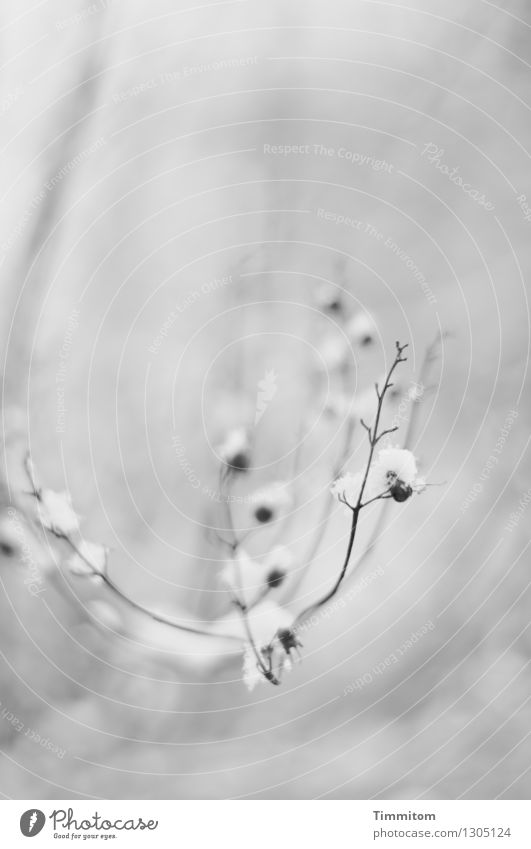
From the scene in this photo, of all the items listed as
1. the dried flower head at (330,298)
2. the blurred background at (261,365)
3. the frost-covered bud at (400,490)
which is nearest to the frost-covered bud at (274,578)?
the blurred background at (261,365)

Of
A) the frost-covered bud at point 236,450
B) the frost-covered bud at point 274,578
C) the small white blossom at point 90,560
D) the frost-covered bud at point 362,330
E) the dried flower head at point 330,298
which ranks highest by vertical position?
the dried flower head at point 330,298

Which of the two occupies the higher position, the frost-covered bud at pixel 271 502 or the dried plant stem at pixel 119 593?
the frost-covered bud at pixel 271 502

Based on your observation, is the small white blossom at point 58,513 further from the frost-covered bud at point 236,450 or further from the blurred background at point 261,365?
the frost-covered bud at point 236,450

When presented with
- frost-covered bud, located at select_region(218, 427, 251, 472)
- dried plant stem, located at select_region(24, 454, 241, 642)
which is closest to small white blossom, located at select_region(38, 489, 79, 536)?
dried plant stem, located at select_region(24, 454, 241, 642)

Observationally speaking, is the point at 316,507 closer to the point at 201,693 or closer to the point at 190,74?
the point at 201,693
